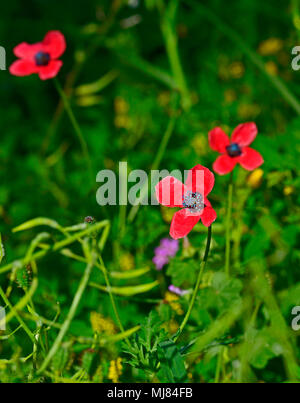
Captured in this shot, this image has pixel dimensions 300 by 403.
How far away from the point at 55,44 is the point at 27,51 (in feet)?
0.27

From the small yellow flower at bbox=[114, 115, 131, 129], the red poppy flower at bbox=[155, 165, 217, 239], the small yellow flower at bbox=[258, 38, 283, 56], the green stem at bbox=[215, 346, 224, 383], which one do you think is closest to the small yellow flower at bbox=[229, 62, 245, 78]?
the small yellow flower at bbox=[258, 38, 283, 56]

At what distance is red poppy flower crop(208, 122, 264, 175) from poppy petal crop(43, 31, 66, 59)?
41 centimetres

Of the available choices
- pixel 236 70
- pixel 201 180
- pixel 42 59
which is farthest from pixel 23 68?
pixel 236 70

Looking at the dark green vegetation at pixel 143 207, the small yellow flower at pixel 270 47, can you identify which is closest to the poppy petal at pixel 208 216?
the dark green vegetation at pixel 143 207

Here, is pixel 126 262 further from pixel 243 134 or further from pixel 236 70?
pixel 236 70

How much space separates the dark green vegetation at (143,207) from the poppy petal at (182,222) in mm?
97

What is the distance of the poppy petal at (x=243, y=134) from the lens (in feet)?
3.53

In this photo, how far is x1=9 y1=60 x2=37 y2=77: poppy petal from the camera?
121cm

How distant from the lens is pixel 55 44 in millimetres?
1227

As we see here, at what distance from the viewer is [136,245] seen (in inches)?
51.3

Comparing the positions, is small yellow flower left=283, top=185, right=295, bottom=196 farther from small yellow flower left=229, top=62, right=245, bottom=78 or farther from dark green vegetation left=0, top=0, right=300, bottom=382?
small yellow flower left=229, top=62, right=245, bottom=78
